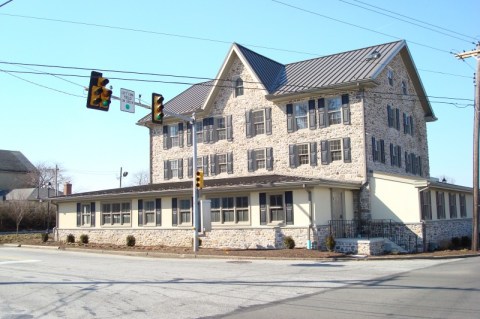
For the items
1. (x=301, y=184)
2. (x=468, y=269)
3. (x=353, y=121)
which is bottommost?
(x=468, y=269)

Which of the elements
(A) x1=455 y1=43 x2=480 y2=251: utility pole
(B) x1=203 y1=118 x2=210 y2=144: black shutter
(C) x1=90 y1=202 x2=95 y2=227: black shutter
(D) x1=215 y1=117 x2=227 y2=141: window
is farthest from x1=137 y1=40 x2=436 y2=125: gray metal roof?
(C) x1=90 y1=202 x2=95 y2=227: black shutter

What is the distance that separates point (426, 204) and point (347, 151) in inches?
205

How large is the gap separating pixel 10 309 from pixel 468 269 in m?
14.5

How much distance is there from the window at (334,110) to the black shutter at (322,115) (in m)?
0.24

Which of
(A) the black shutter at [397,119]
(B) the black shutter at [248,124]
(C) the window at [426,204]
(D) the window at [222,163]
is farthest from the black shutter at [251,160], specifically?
(C) the window at [426,204]

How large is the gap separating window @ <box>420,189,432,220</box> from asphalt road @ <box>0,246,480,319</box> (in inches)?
305

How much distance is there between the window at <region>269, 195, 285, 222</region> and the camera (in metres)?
26.1

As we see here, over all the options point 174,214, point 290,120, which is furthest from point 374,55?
point 174,214

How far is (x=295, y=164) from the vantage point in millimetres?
31078

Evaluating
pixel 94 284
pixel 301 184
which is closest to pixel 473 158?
pixel 301 184

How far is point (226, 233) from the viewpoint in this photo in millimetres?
27469

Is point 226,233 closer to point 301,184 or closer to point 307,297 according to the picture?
point 301,184

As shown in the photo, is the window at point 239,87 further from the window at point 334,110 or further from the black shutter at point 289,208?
the black shutter at point 289,208

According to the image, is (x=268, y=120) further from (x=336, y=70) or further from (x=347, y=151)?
(x=347, y=151)
